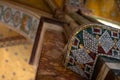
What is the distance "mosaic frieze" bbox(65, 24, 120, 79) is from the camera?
1.33m

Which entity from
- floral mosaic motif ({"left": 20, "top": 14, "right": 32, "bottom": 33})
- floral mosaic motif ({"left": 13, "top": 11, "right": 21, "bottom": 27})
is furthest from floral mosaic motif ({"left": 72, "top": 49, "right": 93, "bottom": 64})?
floral mosaic motif ({"left": 13, "top": 11, "right": 21, "bottom": 27})

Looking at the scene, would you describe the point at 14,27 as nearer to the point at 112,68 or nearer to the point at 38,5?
the point at 38,5

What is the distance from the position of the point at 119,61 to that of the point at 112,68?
0.71 feet

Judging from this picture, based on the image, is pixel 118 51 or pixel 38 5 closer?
pixel 118 51

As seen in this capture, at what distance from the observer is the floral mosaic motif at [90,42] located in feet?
4.41

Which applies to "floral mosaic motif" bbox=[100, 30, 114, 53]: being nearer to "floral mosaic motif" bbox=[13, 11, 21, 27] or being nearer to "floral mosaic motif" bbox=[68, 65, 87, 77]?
"floral mosaic motif" bbox=[68, 65, 87, 77]

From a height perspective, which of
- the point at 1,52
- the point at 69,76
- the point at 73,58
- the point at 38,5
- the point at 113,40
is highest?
the point at 38,5

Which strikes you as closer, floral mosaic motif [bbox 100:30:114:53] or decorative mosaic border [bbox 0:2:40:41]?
floral mosaic motif [bbox 100:30:114:53]

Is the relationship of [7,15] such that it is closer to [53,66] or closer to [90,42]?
[53,66]

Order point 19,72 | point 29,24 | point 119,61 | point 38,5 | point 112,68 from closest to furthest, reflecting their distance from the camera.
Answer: point 112,68
point 119,61
point 29,24
point 38,5
point 19,72

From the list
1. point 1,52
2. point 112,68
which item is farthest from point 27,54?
point 112,68

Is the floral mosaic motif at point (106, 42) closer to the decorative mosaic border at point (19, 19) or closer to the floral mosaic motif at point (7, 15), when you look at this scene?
the decorative mosaic border at point (19, 19)

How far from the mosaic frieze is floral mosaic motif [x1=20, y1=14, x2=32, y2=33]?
8.36 ft

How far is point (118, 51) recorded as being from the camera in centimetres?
133
